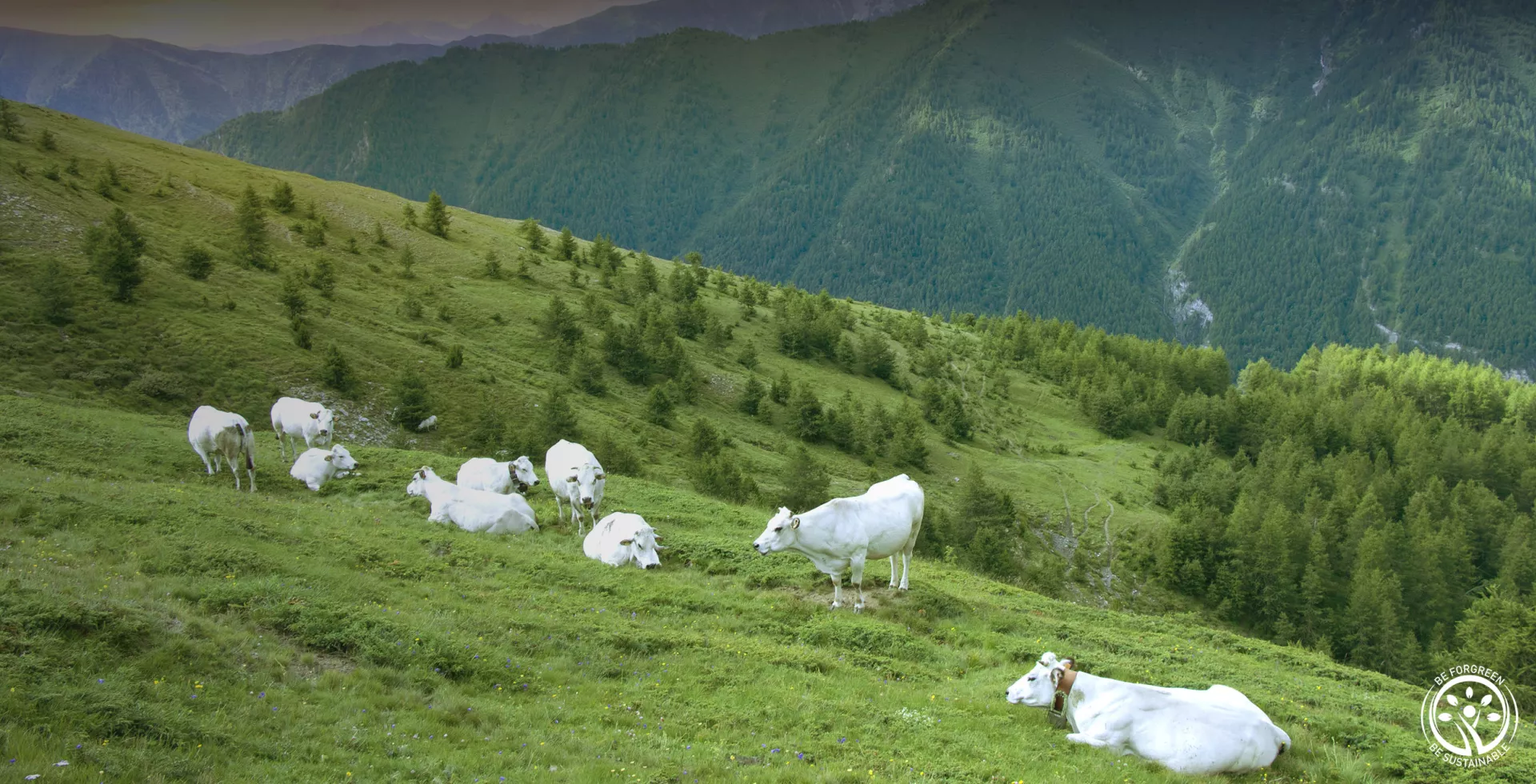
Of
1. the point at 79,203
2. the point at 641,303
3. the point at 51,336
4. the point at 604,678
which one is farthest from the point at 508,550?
the point at 641,303

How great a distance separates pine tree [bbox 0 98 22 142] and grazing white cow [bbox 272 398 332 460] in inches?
1761

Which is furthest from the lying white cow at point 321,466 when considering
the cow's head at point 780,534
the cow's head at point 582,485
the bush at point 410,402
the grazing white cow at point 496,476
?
the cow's head at point 780,534

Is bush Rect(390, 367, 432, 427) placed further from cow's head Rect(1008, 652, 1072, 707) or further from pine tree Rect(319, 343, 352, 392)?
cow's head Rect(1008, 652, 1072, 707)

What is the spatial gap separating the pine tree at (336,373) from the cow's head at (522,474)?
56.6ft

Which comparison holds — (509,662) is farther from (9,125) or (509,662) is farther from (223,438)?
(9,125)

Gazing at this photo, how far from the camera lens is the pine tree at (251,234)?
52.3m

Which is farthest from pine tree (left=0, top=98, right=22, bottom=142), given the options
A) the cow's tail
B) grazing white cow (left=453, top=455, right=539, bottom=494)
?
grazing white cow (left=453, top=455, right=539, bottom=494)

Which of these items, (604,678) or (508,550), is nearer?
(604,678)

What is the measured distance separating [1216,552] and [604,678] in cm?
6834

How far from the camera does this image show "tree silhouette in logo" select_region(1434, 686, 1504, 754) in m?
14.4

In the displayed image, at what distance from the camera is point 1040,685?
565 inches

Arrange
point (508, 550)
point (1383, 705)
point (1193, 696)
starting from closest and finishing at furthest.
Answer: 1. point (1193, 696)
2. point (1383, 705)
3. point (508, 550)

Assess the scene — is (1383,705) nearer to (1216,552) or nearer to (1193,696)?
(1193,696)

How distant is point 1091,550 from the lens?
7050 centimetres
